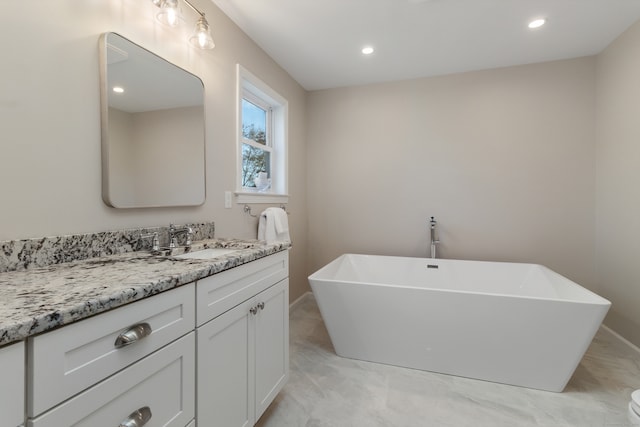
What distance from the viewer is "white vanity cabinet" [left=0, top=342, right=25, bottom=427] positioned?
1.69 feet

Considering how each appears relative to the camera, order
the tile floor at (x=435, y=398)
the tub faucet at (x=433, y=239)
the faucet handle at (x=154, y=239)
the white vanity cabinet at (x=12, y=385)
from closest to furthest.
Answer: the white vanity cabinet at (x=12, y=385) → the faucet handle at (x=154, y=239) → the tile floor at (x=435, y=398) → the tub faucet at (x=433, y=239)

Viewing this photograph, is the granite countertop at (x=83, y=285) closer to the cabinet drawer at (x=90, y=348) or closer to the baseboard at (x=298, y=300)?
the cabinet drawer at (x=90, y=348)

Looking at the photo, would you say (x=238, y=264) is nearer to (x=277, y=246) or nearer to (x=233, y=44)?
(x=277, y=246)

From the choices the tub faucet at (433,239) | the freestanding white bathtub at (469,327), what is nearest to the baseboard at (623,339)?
the freestanding white bathtub at (469,327)

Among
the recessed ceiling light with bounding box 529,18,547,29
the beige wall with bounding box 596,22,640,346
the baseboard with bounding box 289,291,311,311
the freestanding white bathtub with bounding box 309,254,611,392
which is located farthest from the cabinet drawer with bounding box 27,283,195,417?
the beige wall with bounding box 596,22,640,346

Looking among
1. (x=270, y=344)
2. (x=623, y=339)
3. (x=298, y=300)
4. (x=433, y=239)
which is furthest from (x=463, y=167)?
(x=270, y=344)

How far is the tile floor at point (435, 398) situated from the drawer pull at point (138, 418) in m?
0.91

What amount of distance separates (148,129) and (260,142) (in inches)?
53.8

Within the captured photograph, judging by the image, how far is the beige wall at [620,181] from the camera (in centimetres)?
217

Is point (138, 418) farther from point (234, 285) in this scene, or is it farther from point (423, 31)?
point (423, 31)

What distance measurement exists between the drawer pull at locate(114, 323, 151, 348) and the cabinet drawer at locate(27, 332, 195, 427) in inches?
3.0

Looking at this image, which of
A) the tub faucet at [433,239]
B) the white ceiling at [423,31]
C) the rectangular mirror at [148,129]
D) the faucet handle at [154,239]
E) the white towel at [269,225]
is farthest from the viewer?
the tub faucet at [433,239]

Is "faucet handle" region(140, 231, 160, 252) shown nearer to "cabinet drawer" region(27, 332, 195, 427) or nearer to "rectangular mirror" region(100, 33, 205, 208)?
"rectangular mirror" region(100, 33, 205, 208)

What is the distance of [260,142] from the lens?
2.77 m
